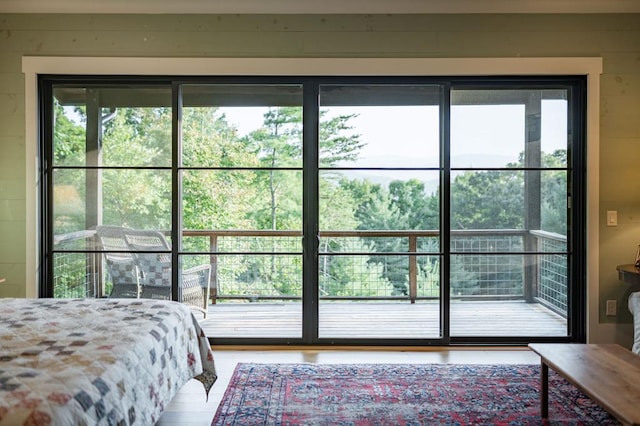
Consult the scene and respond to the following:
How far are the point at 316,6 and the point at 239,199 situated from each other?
5.47 feet

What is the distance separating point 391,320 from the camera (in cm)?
409

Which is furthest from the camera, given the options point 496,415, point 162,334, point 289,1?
point 289,1

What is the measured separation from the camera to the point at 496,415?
2.68 meters

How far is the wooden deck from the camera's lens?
4055mm

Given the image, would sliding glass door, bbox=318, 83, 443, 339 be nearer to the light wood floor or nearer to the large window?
the large window

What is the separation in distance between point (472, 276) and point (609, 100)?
1.80 metres

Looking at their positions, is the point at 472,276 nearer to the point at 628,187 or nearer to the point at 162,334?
the point at 628,187

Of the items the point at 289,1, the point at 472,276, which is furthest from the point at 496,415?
the point at 289,1

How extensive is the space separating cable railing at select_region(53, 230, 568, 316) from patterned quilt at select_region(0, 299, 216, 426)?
1.27 meters

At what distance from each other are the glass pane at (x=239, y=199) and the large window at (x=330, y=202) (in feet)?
0.04

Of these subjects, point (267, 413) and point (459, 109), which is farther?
point (459, 109)

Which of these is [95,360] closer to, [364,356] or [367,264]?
[364,356]

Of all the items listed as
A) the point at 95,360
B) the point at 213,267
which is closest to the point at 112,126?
the point at 213,267

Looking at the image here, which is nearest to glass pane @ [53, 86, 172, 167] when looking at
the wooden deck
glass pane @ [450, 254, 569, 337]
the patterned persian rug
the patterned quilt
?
the wooden deck
